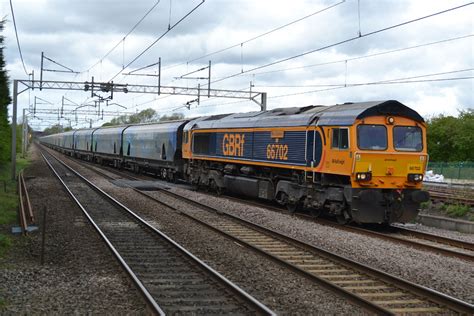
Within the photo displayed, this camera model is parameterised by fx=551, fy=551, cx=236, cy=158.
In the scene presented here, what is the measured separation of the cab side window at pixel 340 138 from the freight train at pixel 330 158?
1.1 inches

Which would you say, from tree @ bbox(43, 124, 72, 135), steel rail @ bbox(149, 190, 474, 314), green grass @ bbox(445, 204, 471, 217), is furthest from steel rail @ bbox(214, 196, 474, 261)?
tree @ bbox(43, 124, 72, 135)

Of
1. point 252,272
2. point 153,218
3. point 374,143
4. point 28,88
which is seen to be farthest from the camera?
point 28,88

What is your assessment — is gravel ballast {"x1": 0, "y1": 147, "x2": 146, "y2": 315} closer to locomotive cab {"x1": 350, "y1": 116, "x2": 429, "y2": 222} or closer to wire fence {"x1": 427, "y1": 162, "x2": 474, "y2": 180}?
locomotive cab {"x1": 350, "y1": 116, "x2": 429, "y2": 222}

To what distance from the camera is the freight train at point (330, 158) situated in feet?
47.6

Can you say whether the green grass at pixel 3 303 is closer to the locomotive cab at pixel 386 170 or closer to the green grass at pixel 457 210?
the locomotive cab at pixel 386 170

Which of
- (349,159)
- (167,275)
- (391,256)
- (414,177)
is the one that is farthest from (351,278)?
(414,177)

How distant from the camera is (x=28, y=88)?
1334 inches

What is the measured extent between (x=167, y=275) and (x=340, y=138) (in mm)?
7257

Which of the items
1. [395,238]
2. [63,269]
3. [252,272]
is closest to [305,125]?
[395,238]

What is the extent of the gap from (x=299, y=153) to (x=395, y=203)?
3.37 metres

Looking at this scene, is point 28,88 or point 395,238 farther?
point 28,88

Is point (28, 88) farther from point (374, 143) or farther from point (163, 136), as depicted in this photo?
point (374, 143)

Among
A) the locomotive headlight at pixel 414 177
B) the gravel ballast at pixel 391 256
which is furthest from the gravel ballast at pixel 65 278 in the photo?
the locomotive headlight at pixel 414 177

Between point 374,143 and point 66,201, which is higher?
point 374,143
